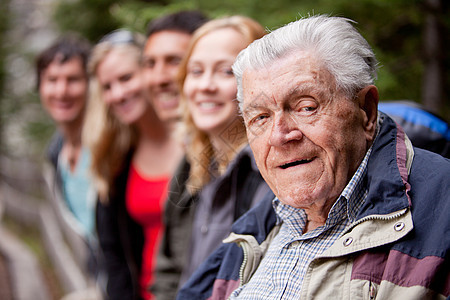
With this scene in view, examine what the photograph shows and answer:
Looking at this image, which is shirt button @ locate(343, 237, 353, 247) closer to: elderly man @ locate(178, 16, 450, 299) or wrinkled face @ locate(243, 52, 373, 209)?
elderly man @ locate(178, 16, 450, 299)

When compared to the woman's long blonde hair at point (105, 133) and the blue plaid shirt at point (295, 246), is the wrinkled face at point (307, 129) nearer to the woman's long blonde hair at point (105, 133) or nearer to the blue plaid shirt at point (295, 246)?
the blue plaid shirt at point (295, 246)

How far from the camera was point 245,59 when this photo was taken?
179cm

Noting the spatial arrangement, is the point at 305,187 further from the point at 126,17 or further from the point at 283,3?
the point at 126,17

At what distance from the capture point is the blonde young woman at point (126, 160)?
364cm

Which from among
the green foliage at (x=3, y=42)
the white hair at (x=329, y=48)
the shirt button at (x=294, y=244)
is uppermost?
the white hair at (x=329, y=48)

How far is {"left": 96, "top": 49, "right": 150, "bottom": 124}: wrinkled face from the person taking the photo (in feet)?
12.2

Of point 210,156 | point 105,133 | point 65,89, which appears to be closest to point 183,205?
point 210,156

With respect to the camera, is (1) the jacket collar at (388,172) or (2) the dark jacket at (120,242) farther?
(2) the dark jacket at (120,242)

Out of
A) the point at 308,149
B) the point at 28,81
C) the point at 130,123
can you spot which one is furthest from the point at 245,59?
the point at 28,81

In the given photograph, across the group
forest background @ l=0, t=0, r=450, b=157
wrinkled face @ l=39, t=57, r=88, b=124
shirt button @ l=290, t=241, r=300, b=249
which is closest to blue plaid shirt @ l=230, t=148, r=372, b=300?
shirt button @ l=290, t=241, r=300, b=249

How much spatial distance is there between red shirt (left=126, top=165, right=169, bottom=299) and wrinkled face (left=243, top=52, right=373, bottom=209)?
1.79 meters

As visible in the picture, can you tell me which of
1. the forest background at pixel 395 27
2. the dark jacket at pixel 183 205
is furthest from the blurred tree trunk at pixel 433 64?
the dark jacket at pixel 183 205

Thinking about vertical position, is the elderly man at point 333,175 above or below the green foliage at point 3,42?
above

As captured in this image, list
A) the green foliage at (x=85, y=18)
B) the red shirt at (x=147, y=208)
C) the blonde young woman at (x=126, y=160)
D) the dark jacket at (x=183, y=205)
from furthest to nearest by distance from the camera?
the green foliage at (x=85, y=18), the blonde young woman at (x=126, y=160), the red shirt at (x=147, y=208), the dark jacket at (x=183, y=205)
